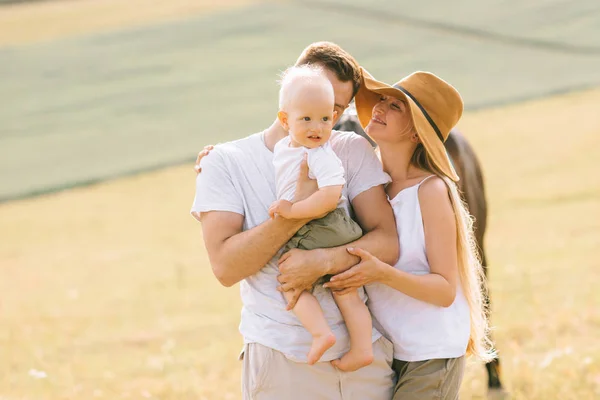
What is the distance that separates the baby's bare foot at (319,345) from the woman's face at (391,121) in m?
0.75

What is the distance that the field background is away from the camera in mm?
6957

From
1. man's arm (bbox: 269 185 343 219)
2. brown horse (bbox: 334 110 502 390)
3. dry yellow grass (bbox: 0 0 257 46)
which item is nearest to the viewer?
man's arm (bbox: 269 185 343 219)

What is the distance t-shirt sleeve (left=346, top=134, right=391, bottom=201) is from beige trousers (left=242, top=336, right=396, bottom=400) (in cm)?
53

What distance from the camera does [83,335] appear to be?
868 cm

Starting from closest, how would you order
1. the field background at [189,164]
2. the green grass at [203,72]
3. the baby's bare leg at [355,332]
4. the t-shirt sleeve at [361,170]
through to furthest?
the baby's bare leg at [355,332]
the t-shirt sleeve at [361,170]
the field background at [189,164]
the green grass at [203,72]

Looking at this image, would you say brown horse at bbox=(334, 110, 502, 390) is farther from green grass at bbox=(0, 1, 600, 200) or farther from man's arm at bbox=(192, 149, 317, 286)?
green grass at bbox=(0, 1, 600, 200)

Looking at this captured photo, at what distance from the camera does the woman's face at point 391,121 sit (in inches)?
129

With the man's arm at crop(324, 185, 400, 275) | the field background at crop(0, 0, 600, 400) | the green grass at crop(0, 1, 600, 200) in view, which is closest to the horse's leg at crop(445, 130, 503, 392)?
the field background at crop(0, 0, 600, 400)

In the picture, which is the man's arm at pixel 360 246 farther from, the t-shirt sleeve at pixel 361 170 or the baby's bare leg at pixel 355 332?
the baby's bare leg at pixel 355 332

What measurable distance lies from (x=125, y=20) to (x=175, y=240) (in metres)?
18.4

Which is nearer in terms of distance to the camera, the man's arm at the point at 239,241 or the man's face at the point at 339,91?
the man's arm at the point at 239,241

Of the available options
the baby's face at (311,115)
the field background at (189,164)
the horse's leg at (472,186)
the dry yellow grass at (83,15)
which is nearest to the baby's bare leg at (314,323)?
the baby's face at (311,115)

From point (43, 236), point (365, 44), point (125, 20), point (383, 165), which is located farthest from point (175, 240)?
point (125, 20)

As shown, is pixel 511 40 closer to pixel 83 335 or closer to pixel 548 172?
pixel 548 172
